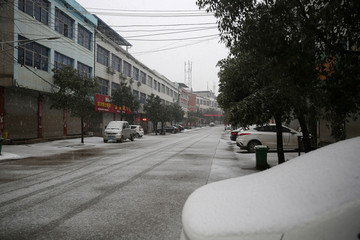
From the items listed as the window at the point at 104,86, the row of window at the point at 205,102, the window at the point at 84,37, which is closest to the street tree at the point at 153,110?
the window at the point at 104,86

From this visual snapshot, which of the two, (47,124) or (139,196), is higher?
(47,124)

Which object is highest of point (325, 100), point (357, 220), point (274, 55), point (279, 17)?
point (279, 17)

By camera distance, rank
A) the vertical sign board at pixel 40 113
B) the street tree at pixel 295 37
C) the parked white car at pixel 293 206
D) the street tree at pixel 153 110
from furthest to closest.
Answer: the street tree at pixel 153 110 → the vertical sign board at pixel 40 113 → the street tree at pixel 295 37 → the parked white car at pixel 293 206

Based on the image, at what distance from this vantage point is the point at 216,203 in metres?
1.95

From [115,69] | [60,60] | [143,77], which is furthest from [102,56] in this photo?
[143,77]

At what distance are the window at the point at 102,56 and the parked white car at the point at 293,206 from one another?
109 ft

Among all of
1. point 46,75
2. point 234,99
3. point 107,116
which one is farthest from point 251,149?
point 107,116

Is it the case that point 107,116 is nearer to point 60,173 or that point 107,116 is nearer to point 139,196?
point 60,173

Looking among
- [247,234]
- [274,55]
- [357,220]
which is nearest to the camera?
[357,220]

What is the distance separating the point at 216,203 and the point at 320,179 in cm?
75

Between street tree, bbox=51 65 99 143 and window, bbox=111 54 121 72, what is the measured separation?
16.1 metres

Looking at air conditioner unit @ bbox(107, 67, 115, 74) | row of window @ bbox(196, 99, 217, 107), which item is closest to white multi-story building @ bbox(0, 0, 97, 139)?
air conditioner unit @ bbox(107, 67, 115, 74)

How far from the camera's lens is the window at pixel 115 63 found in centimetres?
3678

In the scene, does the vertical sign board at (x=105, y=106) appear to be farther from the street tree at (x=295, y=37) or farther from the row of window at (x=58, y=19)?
the street tree at (x=295, y=37)
